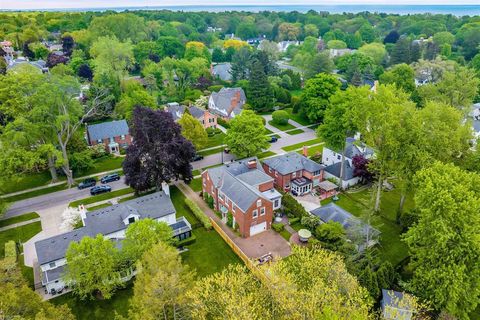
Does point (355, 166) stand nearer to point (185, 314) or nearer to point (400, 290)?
point (400, 290)

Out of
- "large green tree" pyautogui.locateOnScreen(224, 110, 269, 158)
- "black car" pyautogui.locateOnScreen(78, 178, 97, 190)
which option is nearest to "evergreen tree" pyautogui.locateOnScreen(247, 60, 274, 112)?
"large green tree" pyautogui.locateOnScreen(224, 110, 269, 158)

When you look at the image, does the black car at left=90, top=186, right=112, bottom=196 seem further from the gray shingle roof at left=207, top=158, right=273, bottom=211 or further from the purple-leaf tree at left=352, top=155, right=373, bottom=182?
the purple-leaf tree at left=352, top=155, right=373, bottom=182

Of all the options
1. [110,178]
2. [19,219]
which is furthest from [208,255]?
[19,219]

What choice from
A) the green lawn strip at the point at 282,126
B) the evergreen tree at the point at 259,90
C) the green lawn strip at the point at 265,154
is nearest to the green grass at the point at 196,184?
the green lawn strip at the point at 265,154

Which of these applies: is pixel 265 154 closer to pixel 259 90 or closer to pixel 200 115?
pixel 200 115

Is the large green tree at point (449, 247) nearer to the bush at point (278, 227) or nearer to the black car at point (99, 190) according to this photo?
the bush at point (278, 227)

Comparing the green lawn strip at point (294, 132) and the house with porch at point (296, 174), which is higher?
the house with porch at point (296, 174)
